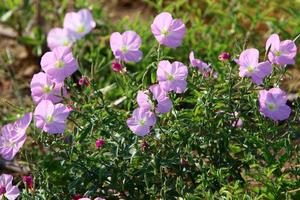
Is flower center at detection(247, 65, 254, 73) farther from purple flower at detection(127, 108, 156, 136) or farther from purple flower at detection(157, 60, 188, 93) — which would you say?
purple flower at detection(127, 108, 156, 136)

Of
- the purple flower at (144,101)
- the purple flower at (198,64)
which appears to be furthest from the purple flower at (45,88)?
the purple flower at (198,64)

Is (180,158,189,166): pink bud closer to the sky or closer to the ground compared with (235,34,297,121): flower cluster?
closer to the ground

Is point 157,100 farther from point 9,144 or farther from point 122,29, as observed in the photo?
point 122,29

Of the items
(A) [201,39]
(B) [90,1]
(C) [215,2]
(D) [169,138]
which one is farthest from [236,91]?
(B) [90,1]

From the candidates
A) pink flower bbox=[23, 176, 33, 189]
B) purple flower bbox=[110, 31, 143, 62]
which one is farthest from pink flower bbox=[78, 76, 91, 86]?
pink flower bbox=[23, 176, 33, 189]

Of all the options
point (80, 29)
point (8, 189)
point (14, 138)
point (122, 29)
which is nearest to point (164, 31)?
point (14, 138)

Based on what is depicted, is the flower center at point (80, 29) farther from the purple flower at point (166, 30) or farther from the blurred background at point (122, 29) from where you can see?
the purple flower at point (166, 30)
